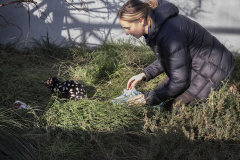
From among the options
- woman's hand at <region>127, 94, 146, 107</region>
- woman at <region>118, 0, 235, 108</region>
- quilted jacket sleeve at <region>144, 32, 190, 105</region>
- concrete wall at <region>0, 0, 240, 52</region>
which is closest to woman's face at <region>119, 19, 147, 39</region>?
woman at <region>118, 0, 235, 108</region>

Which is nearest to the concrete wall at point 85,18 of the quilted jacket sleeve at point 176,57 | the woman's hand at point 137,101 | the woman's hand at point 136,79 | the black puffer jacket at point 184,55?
the woman's hand at point 136,79

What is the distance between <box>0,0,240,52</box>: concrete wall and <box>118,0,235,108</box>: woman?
314 cm

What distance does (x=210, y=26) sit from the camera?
230 inches

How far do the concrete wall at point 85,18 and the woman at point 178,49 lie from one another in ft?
10.3

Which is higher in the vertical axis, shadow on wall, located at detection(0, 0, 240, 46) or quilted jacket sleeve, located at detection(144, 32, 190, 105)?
quilted jacket sleeve, located at detection(144, 32, 190, 105)

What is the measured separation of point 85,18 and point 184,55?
156 inches

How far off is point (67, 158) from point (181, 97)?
1.52 m

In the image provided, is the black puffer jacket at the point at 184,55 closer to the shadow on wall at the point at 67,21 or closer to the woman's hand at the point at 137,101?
the woman's hand at the point at 137,101

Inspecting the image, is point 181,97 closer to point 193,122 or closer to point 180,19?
point 193,122

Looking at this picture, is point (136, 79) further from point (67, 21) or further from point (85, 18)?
point (67, 21)

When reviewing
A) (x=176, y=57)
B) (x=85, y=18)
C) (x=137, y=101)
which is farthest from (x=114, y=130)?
(x=85, y=18)

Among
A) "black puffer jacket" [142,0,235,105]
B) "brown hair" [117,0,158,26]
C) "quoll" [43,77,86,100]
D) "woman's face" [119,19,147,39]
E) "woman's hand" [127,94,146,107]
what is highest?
"brown hair" [117,0,158,26]

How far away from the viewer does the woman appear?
218 centimetres

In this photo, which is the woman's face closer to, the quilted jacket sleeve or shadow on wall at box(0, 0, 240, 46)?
the quilted jacket sleeve
